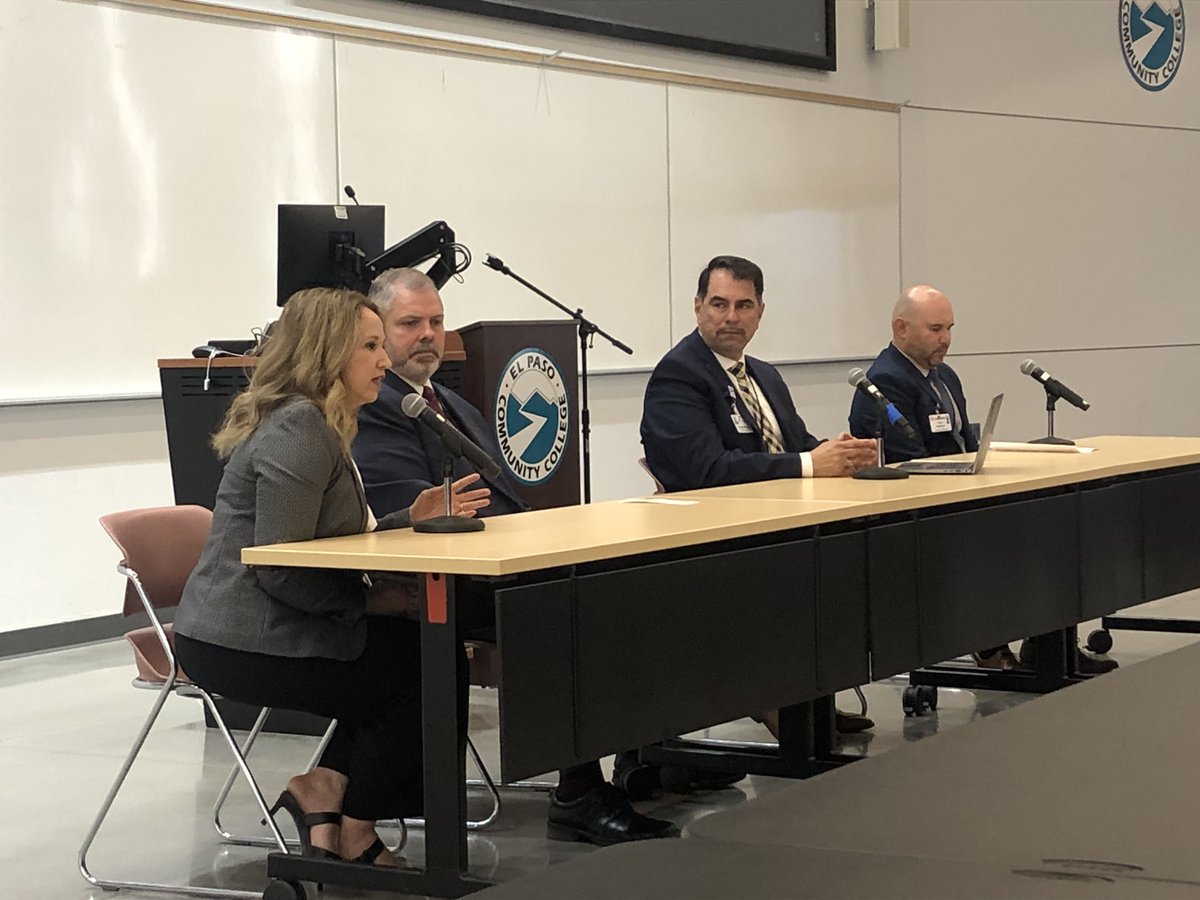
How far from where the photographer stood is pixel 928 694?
15.9 feet

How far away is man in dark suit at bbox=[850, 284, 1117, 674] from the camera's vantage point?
5.14 meters

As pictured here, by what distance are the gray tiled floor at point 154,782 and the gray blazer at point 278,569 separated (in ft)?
1.78

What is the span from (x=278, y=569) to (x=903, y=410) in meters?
2.62

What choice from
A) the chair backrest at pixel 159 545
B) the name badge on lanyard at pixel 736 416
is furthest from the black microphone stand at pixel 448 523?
the name badge on lanyard at pixel 736 416

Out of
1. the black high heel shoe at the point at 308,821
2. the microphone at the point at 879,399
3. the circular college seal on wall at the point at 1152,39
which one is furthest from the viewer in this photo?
the circular college seal on wall at the point at 1152,39

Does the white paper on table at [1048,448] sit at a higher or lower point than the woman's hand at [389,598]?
higher

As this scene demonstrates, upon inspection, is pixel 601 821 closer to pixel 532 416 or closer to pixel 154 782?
pixel 154 782

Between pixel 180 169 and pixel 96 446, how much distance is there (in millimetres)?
1100

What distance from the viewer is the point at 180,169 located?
637cm

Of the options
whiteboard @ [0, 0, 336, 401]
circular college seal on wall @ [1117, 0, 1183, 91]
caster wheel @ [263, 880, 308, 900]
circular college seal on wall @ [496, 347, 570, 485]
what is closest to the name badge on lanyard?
circular college seal on wall @ [496, 347, 570, 485]

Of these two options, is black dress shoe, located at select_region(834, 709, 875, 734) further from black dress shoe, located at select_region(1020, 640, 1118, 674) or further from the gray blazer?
the gray blazer

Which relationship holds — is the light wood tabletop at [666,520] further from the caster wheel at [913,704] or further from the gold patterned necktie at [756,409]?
the caster wheel at [913,704]

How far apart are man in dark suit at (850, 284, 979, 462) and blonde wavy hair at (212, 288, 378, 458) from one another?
2.24 metres

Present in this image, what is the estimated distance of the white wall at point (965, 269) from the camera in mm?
6246
